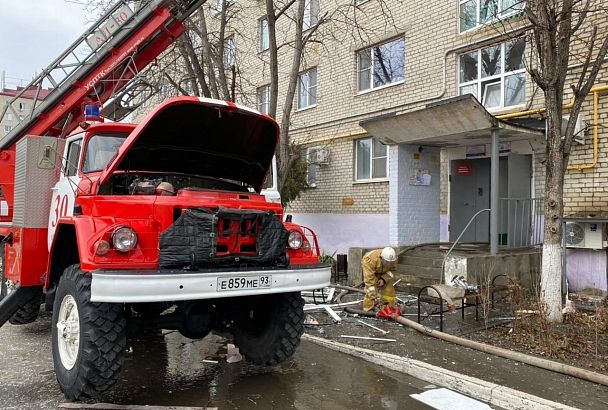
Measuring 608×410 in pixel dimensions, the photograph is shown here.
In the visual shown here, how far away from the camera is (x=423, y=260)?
32.9 feet

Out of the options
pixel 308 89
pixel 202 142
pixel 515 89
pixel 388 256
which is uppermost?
pixel 308 89

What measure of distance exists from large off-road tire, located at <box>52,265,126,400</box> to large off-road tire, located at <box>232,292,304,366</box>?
1.39 meters

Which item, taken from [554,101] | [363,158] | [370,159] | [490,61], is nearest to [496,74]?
[490,61]

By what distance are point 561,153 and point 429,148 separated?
16.3 feet

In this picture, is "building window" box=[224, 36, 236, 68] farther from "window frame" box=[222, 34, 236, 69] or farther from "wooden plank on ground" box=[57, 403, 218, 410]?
"wooden plank on ground" box=[57, 403, 218, 410]

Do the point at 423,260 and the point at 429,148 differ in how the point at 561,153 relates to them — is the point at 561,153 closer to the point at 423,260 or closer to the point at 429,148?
the point at 423,260

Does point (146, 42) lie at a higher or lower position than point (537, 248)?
higher

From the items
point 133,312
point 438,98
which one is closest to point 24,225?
point 133,312

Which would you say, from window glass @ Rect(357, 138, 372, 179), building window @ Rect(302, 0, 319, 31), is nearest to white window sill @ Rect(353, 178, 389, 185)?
window glass @ Rect(357, 138, 372, 179)

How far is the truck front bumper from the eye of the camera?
348 cm

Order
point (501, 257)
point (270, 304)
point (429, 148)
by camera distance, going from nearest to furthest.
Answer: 1. point (270, 304)
2. point (501, 257)
3. point (429, 148)

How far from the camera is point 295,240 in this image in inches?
186

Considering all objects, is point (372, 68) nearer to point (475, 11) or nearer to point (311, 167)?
point (475, 11)

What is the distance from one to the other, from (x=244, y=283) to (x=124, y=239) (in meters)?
0.97
